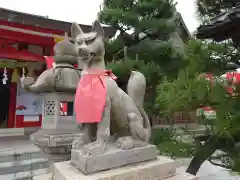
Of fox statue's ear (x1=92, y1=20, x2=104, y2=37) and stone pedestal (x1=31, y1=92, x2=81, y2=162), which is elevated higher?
fox statue's ear (x1=92, y1=20, x2=104, y2=37)

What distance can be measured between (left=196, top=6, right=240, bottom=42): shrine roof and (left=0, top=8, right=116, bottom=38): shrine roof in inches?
120

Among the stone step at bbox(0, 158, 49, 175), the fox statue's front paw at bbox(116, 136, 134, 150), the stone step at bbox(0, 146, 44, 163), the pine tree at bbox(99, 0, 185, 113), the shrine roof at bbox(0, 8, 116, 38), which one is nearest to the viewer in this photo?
the fox statue's front paw at bbox(116, 136, 134, 150)

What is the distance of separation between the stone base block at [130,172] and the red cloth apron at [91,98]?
0.92 ft

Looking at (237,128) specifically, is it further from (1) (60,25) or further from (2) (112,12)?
(1) (60,25)

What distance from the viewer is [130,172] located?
1194 millimetres

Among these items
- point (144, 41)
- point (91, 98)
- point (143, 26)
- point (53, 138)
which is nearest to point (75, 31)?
point (91, 98)

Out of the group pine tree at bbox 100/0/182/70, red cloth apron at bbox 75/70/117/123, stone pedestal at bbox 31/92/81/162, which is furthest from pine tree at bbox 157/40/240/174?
pine tree at bbox 100/0/182/70

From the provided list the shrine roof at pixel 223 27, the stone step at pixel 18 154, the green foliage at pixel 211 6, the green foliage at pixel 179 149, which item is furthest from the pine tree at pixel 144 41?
the stone step at pixel 18 154

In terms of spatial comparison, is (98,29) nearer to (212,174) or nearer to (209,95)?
(209,95)

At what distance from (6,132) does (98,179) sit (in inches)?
211

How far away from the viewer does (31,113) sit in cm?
595

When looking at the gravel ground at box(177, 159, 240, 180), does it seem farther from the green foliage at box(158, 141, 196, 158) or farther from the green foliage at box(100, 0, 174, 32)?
the green foliage at box(100, 0, 174, 32)

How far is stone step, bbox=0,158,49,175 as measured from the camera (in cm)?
309

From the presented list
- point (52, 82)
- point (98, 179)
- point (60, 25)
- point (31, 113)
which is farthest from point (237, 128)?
point (31, 113)
